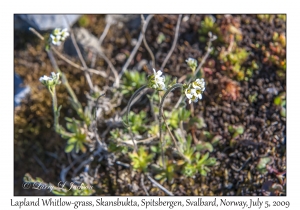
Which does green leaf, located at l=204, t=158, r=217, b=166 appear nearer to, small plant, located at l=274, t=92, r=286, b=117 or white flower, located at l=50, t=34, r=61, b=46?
small plant, located at l=274, t=92, r=286, b=117

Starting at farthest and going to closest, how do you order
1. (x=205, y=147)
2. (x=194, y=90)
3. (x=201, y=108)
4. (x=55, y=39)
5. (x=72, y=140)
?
(x=201, y=108) → (x=72, y=140) → (x=205, y=147) → (x=55, y=39) → (x=194, y=90)

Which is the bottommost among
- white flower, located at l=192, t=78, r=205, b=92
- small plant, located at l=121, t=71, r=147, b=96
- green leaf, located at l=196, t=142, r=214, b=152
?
green leaf, located at l=196, t=142, r=214, b=152

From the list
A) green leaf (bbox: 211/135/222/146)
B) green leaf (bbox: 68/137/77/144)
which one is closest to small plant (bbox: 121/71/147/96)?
green leaf (bbox: 68/137/77/144)

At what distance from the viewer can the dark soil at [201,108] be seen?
15.1ft

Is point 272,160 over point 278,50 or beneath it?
beneath

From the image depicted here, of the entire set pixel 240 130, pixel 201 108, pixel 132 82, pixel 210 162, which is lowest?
pixel 210 162

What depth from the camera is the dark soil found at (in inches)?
182

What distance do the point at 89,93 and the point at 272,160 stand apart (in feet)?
8.07

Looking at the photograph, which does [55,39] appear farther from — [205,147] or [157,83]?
[205,147]

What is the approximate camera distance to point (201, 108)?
496 cm

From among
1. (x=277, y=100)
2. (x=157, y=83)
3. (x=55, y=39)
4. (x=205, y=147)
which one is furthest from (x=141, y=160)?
(x=277, y=100)
